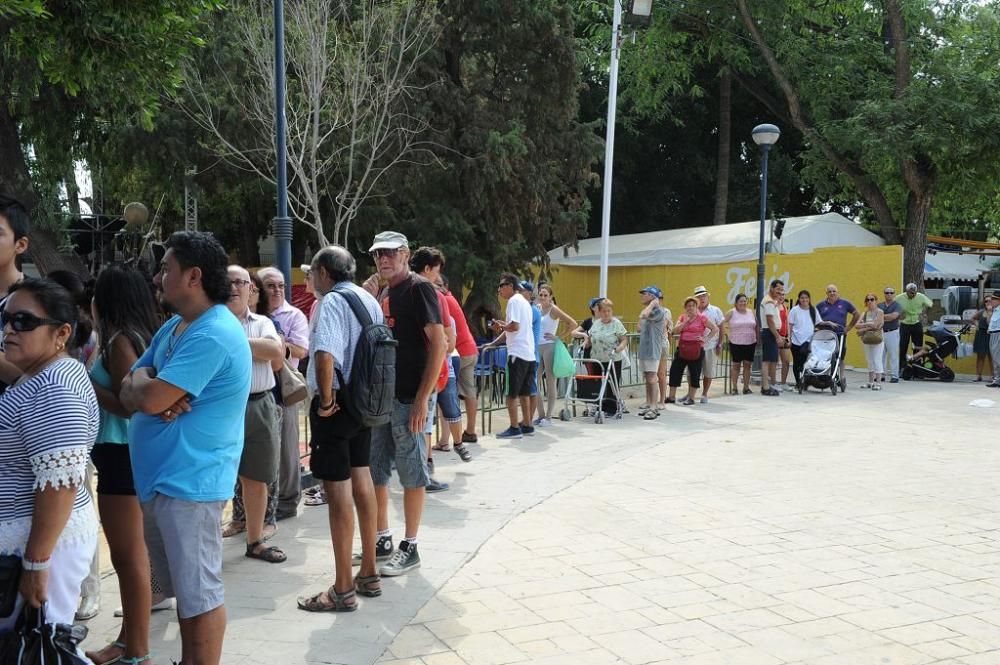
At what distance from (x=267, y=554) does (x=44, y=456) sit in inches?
110

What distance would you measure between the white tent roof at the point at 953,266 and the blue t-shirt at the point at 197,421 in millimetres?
24477

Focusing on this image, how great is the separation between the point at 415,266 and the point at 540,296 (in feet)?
17.0

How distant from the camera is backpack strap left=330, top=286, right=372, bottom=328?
4.61 meters

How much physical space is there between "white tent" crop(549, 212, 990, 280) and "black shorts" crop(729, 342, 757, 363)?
8.08 metres

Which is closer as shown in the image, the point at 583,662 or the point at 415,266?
the point at 583,662

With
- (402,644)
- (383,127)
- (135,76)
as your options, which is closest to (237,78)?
(383,127)

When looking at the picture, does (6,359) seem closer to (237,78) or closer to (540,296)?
(540,296)

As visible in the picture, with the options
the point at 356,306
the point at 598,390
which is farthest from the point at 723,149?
the point at 356,306

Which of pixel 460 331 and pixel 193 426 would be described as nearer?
pixel 193 426

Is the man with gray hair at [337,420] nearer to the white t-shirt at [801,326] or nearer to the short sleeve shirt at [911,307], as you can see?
the white t-shirt at [801,326]

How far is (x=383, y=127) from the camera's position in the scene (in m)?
19.4

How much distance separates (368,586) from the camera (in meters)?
4.85

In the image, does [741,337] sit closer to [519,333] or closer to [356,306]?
[519,333]

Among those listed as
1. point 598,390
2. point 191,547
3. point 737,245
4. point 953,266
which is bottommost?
point 598,390
